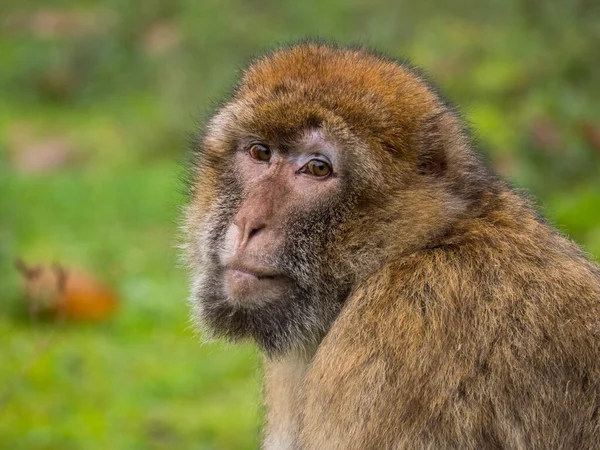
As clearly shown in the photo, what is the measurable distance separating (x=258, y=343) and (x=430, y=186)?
74 cm

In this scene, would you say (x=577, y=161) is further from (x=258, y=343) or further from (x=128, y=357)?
(x=258, y=343)

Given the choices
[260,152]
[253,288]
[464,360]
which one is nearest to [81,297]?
[260,152]

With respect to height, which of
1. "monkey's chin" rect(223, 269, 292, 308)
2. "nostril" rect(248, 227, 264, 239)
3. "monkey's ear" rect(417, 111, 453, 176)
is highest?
"monkey's ear" rect(417, 111, 453, 176)

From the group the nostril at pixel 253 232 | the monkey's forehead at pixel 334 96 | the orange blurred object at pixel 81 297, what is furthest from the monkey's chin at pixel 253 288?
the orange blurred object at pixel 81 297

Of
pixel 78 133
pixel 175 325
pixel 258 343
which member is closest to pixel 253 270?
pixel 258 343

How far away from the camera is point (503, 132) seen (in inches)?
383

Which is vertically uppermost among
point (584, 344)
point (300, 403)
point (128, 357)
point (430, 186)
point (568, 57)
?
point (568, 57)

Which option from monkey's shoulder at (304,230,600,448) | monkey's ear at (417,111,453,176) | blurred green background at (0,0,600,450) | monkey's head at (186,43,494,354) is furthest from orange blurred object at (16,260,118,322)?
monkey's shoulder at (304,230,600,448)

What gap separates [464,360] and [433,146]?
724mm

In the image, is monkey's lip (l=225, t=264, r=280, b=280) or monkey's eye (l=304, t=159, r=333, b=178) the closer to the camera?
monkey's lip (l=225, t=264, r=280, b=280)

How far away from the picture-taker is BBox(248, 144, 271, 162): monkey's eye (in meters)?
3.68

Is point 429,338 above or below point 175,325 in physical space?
above

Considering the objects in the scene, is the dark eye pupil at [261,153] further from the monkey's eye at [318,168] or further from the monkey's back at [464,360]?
the monkey's back at [464,360]

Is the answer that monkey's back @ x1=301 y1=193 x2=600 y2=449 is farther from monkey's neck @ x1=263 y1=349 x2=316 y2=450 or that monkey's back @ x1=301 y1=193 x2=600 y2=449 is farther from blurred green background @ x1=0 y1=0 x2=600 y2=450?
blurred green background @ x1=0 y1=0 x2=600 y2=450
